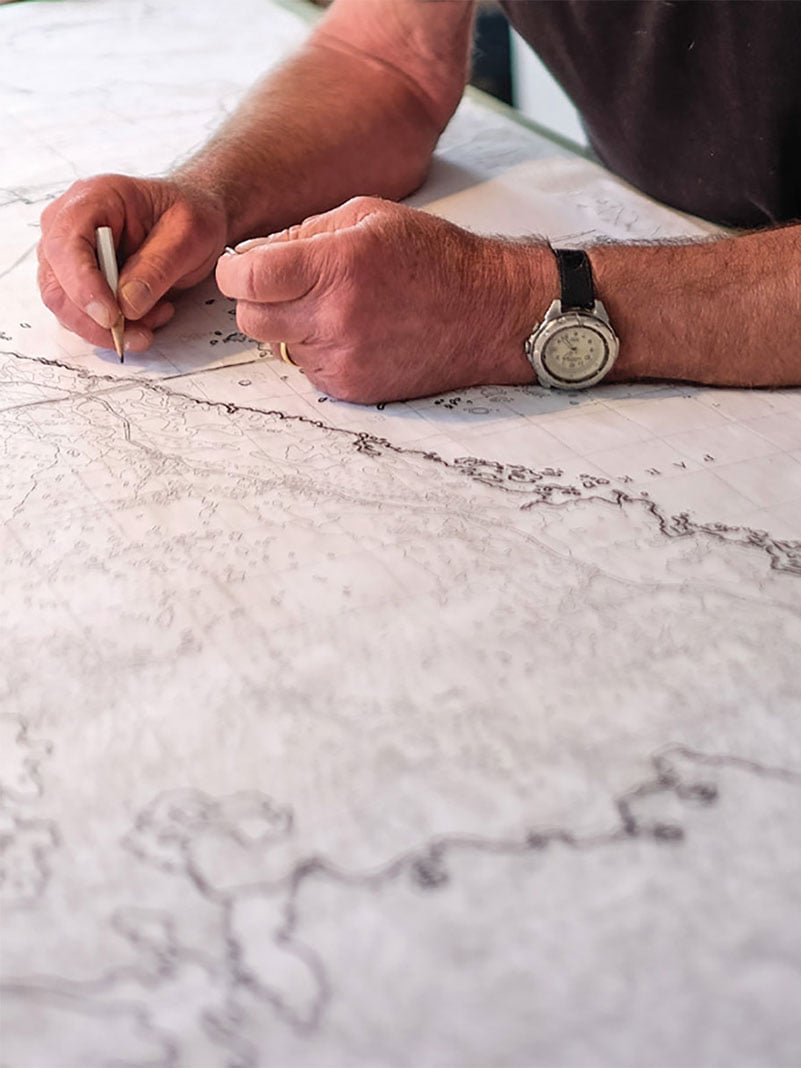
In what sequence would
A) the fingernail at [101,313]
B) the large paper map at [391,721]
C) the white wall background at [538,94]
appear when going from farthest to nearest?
the white wall background at [538,94], the fingernail at [101,313], the large paper map at [391,721]

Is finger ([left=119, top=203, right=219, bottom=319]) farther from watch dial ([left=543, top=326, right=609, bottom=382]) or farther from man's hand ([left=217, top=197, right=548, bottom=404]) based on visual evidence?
watch dial ([left=543, top=326, right=609, bottom=382])

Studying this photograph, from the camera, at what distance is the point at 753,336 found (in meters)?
1.12

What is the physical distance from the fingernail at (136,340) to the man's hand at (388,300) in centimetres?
13

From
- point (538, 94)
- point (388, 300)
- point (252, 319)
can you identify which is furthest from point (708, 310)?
point (538, 94)

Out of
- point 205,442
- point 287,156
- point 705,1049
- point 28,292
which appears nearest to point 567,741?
point 705,1049

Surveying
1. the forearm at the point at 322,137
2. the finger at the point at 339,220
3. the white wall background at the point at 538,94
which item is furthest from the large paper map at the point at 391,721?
the white wall background at the point at 538,94

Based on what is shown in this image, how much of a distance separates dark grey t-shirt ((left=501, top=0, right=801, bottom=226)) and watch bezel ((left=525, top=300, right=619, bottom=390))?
1.29 feet

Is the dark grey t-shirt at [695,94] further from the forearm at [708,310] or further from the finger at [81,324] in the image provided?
the finger at [81,324]

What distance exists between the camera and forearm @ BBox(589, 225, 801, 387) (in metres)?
1.12

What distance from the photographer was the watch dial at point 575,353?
1.12m

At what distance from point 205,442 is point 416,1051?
60 centimetres

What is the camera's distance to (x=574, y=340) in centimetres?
112

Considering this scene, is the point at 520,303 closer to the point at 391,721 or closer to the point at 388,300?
the point at 388,300

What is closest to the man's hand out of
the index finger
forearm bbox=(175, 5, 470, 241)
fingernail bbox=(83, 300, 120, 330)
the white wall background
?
the index finger
